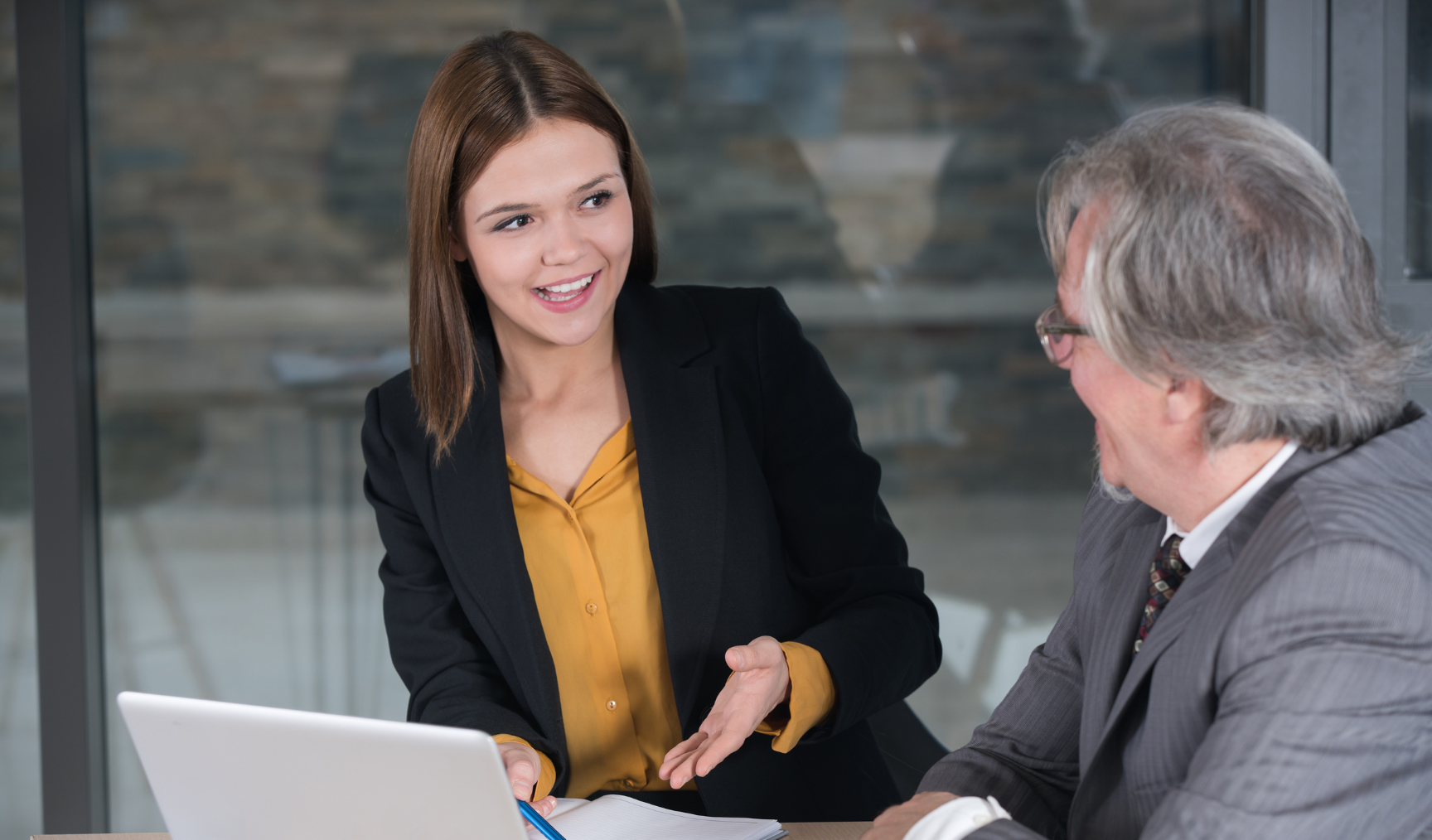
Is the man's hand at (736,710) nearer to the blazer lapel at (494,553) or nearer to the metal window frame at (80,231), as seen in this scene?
the blazer lapel at (494,553)

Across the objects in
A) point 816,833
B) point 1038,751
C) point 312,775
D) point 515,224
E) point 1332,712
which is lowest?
point 816,833

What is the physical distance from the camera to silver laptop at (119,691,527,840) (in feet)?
2.99

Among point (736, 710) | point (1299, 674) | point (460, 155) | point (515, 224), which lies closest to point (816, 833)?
point (736, 710)

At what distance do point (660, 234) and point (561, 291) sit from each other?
119 centimetres

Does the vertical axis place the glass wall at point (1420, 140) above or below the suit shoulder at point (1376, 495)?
above

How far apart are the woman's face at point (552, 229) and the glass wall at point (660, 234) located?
1.16 meters

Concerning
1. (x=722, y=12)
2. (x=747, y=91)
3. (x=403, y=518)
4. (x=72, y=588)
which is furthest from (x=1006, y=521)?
(x=72, y=588)

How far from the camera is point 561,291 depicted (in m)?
1.56

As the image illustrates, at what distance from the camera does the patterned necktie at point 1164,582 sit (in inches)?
42.4

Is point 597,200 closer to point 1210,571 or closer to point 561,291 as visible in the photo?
point 561,291

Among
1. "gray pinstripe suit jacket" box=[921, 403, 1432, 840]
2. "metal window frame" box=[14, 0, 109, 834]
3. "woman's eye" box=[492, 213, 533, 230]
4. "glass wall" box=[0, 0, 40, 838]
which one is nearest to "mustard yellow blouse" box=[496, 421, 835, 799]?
"woman's eye" box=[492, 213, 533, 230]

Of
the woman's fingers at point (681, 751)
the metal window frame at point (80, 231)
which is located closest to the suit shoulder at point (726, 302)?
the woman's fingers at point (681, 751)

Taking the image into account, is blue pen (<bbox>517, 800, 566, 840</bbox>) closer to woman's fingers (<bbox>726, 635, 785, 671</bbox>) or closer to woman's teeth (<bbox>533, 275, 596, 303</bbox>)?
woman's fingers (<bbox>726, 635, 785, 671</bbox>)

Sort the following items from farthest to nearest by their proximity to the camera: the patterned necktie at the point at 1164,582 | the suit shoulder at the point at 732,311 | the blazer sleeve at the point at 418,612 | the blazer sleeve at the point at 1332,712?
the suit shoulder at the point at 732,311 < the blazer sleeve at the point at 418,612 < the patterned necktie at the point at 1164,582 < the blazer sleeve at the point at 1332,712
